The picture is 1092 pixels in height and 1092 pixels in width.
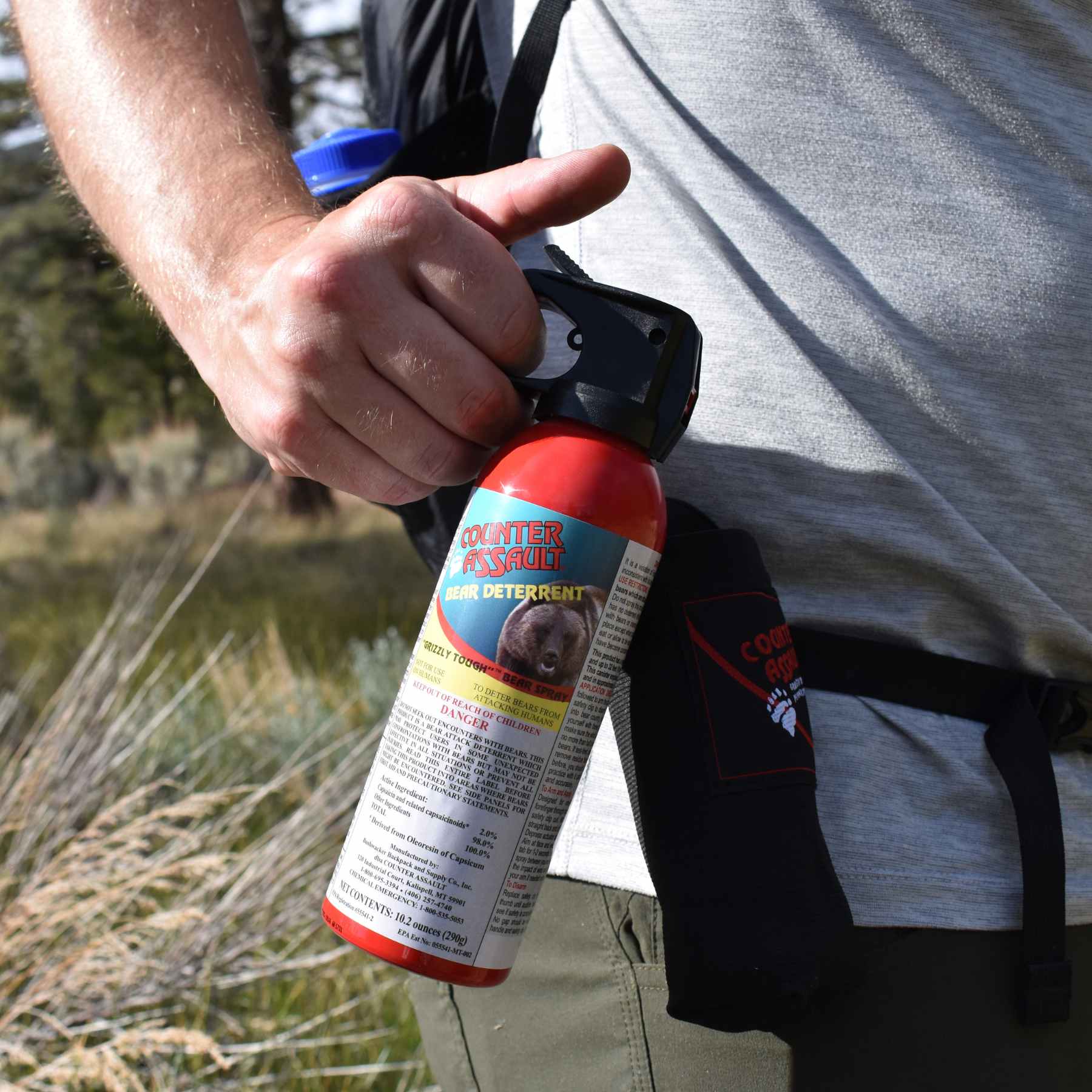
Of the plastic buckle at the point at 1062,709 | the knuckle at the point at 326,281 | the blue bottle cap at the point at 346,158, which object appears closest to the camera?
the knuckle at the point at 326,281

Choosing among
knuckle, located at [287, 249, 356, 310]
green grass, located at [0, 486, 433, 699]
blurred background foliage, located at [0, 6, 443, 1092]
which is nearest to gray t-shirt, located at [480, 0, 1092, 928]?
knuckle, located at [287, 249, 356, 310]

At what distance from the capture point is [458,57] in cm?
138

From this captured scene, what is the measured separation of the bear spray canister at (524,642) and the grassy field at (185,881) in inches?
50.0

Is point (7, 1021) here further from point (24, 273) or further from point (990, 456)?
point (24, 273)

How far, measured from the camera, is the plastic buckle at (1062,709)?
1059 millimetres

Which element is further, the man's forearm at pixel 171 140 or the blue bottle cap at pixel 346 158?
the blue bottle cap at pixel 346 158

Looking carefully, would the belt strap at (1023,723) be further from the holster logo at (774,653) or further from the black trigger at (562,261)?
the black trigger at (562,261)

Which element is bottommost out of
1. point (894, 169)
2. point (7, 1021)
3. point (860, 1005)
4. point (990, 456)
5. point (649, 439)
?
point (7, 1021)

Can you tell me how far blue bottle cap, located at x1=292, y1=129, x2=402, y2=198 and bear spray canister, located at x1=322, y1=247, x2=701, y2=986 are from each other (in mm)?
510

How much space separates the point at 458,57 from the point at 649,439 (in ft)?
2.51

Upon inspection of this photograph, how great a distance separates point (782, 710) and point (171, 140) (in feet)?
2.55

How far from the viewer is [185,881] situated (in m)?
3.24

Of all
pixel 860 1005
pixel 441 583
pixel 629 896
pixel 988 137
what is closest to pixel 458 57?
pixel 988 137

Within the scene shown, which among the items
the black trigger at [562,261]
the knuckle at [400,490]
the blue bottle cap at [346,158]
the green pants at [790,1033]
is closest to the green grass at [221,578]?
the blue bottle cap at [346,158]
